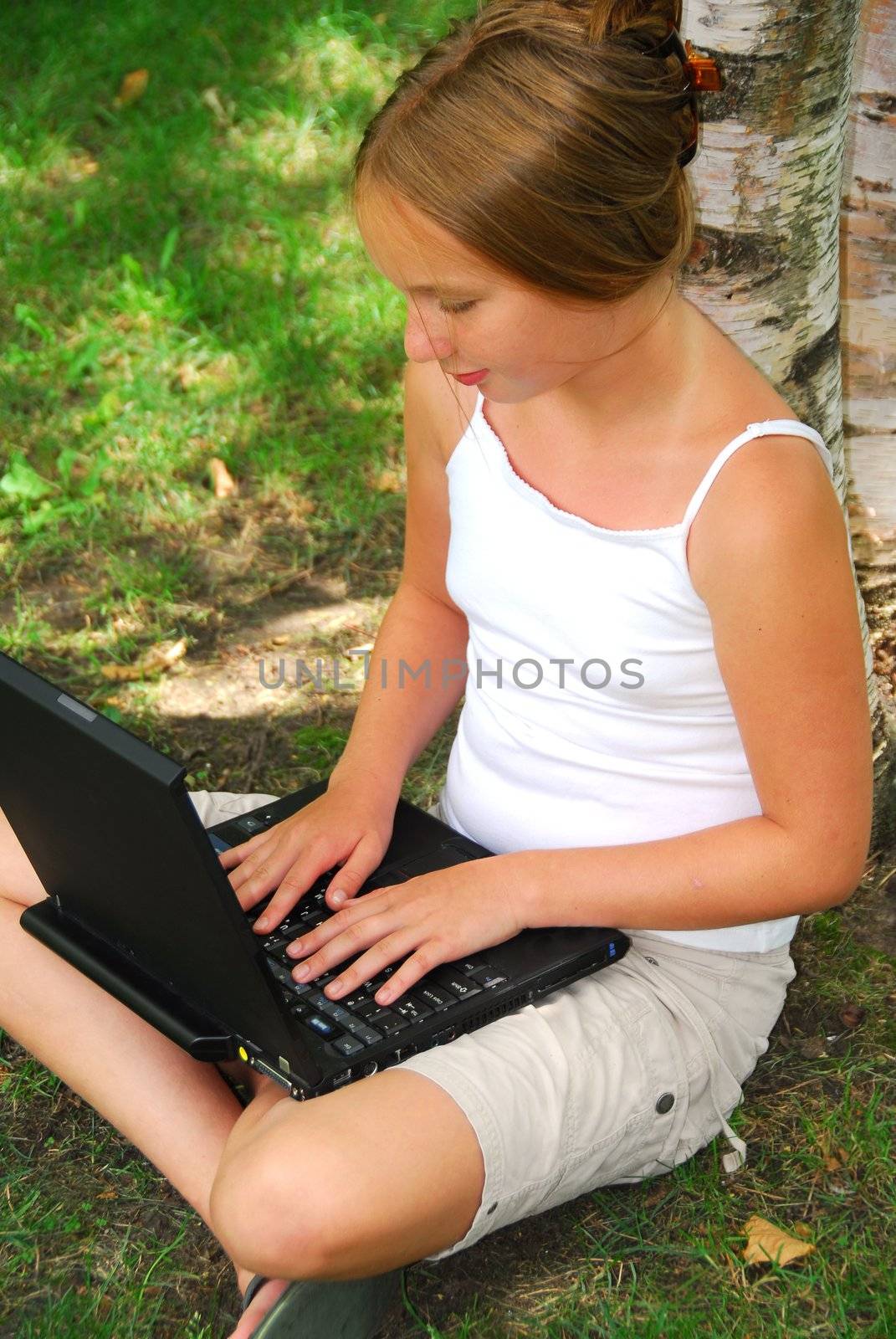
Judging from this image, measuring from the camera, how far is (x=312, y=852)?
6.68 feet

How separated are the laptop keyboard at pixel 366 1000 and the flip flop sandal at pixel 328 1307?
0.28 m

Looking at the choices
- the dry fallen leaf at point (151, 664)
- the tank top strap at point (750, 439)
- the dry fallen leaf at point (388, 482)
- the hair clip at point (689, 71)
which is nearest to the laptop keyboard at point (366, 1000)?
the tank top strap at point (750, 439)

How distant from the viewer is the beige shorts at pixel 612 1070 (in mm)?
1771

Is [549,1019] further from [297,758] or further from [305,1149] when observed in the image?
[297,758]

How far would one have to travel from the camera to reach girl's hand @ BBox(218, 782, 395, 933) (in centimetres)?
200

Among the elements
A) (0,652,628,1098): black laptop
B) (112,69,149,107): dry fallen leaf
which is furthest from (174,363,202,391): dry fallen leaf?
(0,652,628,1098): black laptop

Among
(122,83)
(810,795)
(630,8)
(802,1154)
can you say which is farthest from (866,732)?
(122,83)

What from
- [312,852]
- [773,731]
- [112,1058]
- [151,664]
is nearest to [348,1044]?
[312,852]

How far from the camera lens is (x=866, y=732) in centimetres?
180

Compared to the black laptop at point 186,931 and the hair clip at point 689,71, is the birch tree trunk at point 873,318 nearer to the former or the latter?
the hair clip at point 689,71

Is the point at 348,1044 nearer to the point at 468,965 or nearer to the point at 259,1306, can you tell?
the point at 468,965

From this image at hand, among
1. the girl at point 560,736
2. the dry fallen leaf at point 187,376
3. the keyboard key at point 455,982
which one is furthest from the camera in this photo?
the dry fallen leaf at point 187,376

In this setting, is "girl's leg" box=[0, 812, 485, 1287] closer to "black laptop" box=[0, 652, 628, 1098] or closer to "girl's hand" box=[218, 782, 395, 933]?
"black laptop" box=[0, 652, 628, 1098]

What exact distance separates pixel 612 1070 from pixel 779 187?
1.29m
